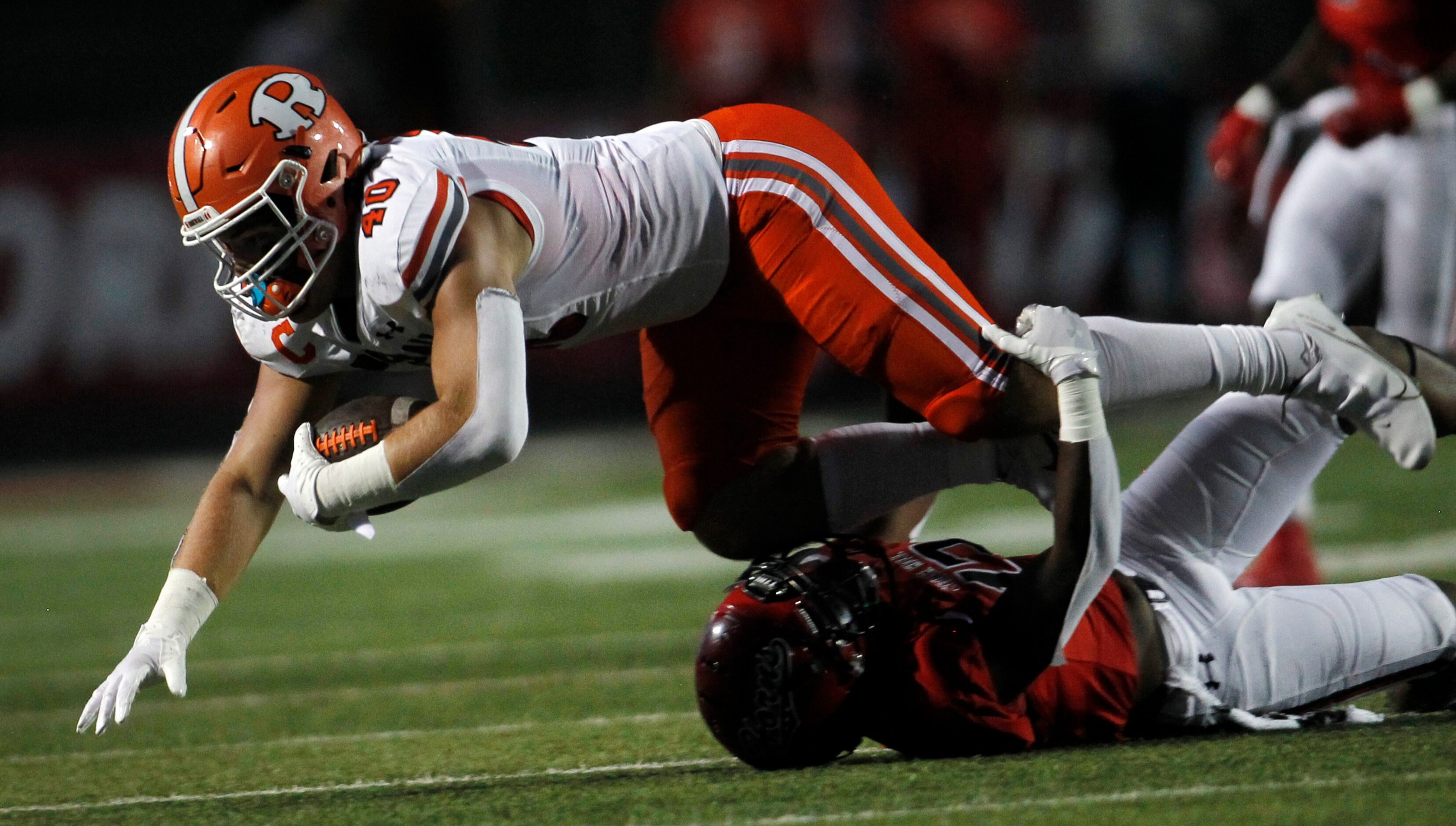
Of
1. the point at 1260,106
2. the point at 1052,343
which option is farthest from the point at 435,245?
the point at 1260,106

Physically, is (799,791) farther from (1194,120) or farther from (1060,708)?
(1194,120)

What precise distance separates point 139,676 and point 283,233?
0.71 metres

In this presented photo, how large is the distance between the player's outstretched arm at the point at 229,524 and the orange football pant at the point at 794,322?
64 centimetres

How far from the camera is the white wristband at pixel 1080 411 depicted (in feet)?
8.29

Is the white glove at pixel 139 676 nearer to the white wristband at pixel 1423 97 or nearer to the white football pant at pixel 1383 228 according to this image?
the white football pant at pixel 1383 228

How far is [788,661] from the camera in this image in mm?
2428

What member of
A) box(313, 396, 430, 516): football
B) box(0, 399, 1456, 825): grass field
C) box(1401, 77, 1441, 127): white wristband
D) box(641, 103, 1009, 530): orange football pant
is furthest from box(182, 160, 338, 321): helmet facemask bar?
box(1401, 77, 1441, 127): white wristband

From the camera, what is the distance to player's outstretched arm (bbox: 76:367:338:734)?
268cm

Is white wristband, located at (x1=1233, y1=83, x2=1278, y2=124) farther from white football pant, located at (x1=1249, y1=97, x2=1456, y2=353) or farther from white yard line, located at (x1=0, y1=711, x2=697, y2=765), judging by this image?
white yard line, located at (x1=0, y1=711, x2=697, y2=765)

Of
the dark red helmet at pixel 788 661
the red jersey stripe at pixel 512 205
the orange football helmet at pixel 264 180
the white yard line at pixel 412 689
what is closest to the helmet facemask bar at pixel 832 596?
the dark red helmet at pixel 788 661

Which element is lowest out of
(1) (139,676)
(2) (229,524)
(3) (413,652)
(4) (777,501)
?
(3) (413,652)

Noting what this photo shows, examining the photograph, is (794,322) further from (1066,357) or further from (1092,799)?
(1092,799)

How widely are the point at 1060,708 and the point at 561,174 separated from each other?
115 cm

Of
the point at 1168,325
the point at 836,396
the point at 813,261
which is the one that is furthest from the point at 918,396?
the point at 836,396
